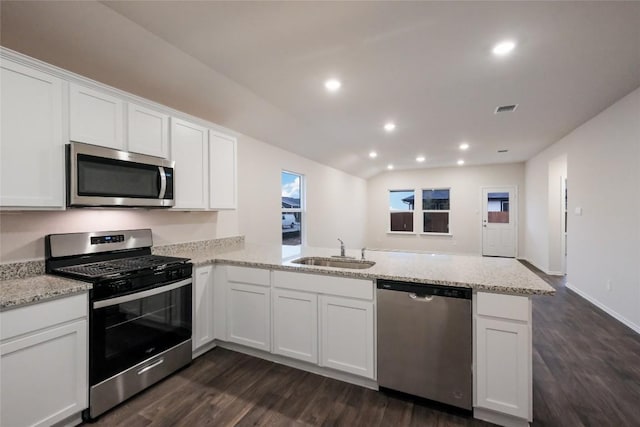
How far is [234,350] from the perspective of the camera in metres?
2.68

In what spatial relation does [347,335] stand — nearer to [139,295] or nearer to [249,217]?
[139,295]

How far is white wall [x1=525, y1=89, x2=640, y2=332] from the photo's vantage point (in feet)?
10.0

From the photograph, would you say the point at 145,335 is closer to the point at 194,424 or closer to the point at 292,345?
the point at 194,424

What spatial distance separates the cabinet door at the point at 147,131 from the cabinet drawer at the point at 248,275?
118cm

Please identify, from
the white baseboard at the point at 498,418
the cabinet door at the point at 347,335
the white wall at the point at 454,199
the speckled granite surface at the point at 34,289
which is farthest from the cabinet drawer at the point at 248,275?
the white wall at the point at 454,199

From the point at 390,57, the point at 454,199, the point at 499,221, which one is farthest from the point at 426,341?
the point at 499,221

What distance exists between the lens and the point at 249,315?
251 cm

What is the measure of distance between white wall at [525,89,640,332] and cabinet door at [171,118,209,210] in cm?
455

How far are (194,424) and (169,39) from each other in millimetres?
2634

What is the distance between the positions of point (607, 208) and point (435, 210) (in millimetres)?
4982

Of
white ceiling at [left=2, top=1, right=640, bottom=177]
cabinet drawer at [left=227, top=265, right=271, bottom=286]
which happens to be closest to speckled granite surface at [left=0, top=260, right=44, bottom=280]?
cabinet drawer at [left=227, top=265, right=271, bottom=286]

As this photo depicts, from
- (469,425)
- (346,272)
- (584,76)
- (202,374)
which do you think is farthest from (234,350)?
(584,76)

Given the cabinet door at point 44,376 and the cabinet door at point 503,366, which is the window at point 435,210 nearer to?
the cabinet door at point 503,366

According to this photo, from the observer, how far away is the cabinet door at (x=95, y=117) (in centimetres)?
185
